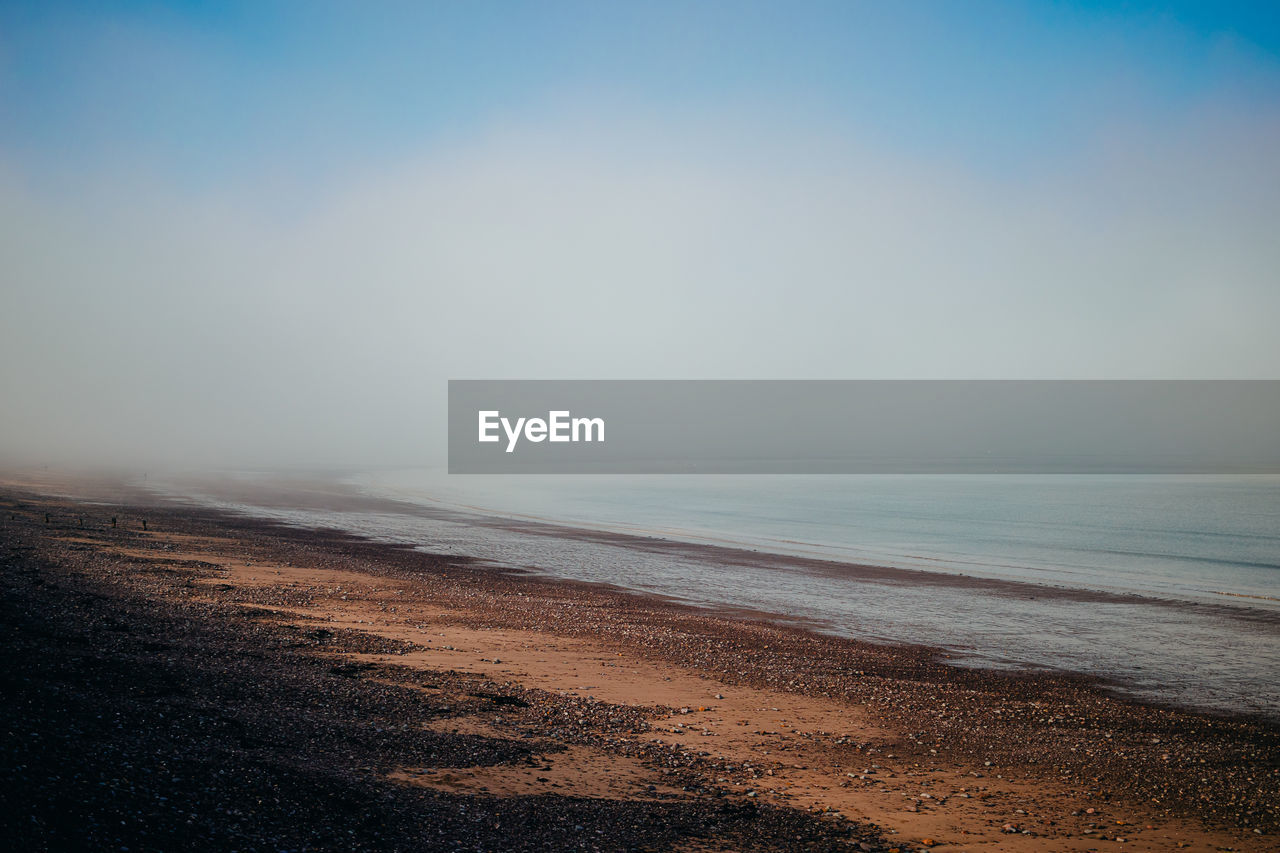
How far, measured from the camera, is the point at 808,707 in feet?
38.7

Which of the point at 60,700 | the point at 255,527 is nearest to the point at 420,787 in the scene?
the point at 60,700

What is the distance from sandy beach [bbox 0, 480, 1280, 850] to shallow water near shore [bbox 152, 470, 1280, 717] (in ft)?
11.7

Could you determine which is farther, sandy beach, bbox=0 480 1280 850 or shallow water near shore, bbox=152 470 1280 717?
shallow water near shore, bbox=152 470 1280 717

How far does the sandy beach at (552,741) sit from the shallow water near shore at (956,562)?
3.58 metres

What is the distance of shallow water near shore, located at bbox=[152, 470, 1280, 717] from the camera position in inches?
709

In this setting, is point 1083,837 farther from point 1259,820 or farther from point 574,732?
point 574,732

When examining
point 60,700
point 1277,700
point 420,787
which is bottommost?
point 1277,700

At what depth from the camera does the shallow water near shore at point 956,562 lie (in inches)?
709

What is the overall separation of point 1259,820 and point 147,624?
1571 cm

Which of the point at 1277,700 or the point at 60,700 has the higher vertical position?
the point at 60,700

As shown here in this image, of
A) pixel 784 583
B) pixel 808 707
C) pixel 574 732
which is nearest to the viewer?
pixel 574 732

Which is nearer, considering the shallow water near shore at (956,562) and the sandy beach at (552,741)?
the sandy beach at (552,741)

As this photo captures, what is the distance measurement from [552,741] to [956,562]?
29.6 metres

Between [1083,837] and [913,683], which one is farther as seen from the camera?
[913,683]
